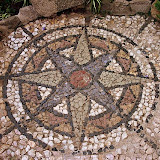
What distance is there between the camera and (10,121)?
434 centimetres

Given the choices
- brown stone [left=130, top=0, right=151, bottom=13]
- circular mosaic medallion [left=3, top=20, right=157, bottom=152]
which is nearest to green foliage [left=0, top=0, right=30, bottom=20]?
circular mosaic medallion [left=3, top=20, right=157, bottom=152]

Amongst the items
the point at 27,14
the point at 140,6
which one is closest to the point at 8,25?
the point at 27,14

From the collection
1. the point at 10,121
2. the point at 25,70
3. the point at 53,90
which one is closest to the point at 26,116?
the point at 10,121

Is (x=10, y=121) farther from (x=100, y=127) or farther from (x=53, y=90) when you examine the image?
(x=100, y=127)

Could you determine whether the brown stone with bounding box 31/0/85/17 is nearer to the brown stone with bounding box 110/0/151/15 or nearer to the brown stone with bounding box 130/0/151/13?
the brown stone with bounding box 110/0/151/15

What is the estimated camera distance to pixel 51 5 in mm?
5195

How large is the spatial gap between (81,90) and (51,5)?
6.59ft

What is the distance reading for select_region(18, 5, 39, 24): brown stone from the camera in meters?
5.29

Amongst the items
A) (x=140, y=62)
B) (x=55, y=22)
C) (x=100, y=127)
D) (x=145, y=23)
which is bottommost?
(x=100, y=127)

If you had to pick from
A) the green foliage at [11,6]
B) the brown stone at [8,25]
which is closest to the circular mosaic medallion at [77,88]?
the brown stone at [8,25]

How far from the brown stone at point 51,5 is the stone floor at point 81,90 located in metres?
0.22

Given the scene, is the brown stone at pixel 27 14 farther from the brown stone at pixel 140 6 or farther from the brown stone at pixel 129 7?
the brown stone at pixel 140 6

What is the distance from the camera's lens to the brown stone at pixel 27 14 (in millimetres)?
5289

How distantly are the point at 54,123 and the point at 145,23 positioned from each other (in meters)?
2.98
